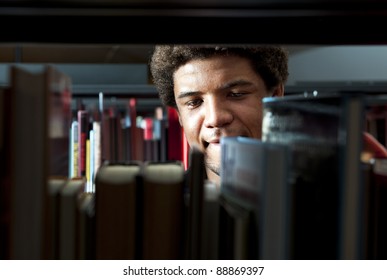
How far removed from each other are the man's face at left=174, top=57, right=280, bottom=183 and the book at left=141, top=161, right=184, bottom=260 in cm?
72

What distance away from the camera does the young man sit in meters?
1.22

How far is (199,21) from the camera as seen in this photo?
1.66 ft

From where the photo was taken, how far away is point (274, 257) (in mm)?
421

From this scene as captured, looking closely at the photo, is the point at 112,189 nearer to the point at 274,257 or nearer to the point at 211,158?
the point at 274,257

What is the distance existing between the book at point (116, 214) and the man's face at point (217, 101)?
2.39 feet

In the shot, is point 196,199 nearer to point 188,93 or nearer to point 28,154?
point 28,154

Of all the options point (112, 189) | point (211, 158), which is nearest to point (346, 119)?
point (112, 189)

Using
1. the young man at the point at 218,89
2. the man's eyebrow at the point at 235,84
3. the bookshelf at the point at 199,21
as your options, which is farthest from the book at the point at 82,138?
the bookshelf at the point at 199,21

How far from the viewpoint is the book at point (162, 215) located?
1.46 ft

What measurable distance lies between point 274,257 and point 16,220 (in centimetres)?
21

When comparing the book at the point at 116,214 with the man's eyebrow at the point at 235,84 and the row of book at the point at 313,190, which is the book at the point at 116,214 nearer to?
the row of book at the point at 313,190

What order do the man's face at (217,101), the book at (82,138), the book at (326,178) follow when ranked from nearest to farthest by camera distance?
the book at (326,178)
the man's face at (217,101)
the book at (82,138)

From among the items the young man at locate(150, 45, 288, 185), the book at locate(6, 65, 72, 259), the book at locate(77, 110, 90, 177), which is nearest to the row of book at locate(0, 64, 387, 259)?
the book at locate(6, 65, 72, 259)

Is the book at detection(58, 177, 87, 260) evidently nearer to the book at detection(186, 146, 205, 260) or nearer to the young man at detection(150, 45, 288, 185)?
the book at detection(186, 146, 205, 260)
